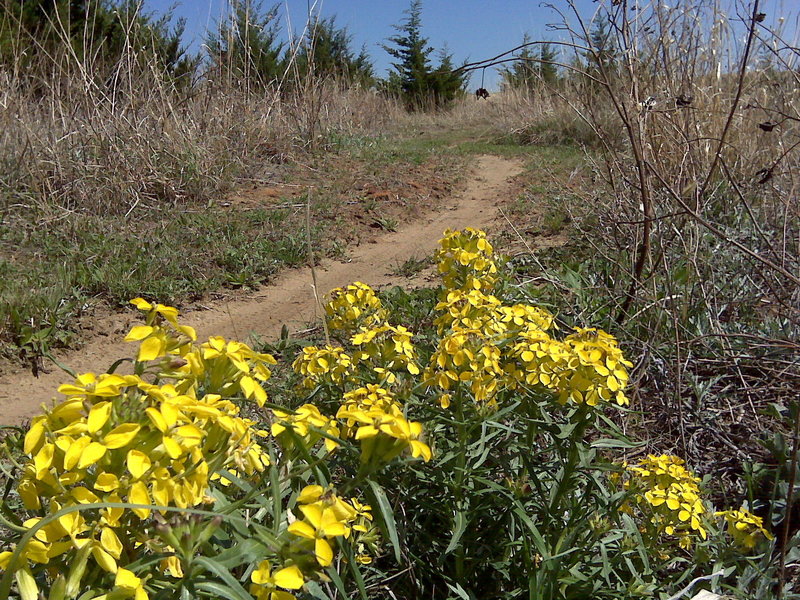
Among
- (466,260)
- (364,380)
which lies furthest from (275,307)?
(364,380)

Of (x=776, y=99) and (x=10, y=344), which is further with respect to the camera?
(x=776, y=99)

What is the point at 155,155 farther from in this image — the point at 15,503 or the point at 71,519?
the point at 71,519

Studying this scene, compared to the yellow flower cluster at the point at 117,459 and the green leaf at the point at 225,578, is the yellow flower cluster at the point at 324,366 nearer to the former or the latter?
the yellow flower cluster at the point at 117,459

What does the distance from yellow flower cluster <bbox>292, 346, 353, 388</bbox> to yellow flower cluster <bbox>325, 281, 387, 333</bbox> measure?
0.84ft

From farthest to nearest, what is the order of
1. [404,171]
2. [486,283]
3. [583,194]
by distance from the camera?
1. [404,171]
2. [583,194]
3. [486,283]

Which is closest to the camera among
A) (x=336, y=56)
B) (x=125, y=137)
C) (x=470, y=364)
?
(x=470, y=364)

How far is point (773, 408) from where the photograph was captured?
7.68ft

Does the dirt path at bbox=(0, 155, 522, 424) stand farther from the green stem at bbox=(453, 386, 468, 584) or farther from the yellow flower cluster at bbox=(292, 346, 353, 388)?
the green stem at bbox=(453, 386, 468, 584)

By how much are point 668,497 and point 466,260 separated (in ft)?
3.09

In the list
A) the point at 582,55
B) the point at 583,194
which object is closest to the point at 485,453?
the point at 582,55

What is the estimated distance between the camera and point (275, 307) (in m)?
4.07

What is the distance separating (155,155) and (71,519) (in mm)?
5241

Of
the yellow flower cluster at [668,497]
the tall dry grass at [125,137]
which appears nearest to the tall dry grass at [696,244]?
the yellow flower cluster at [668,497]

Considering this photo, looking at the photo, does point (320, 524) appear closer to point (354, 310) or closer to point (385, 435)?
point (385, 435)
